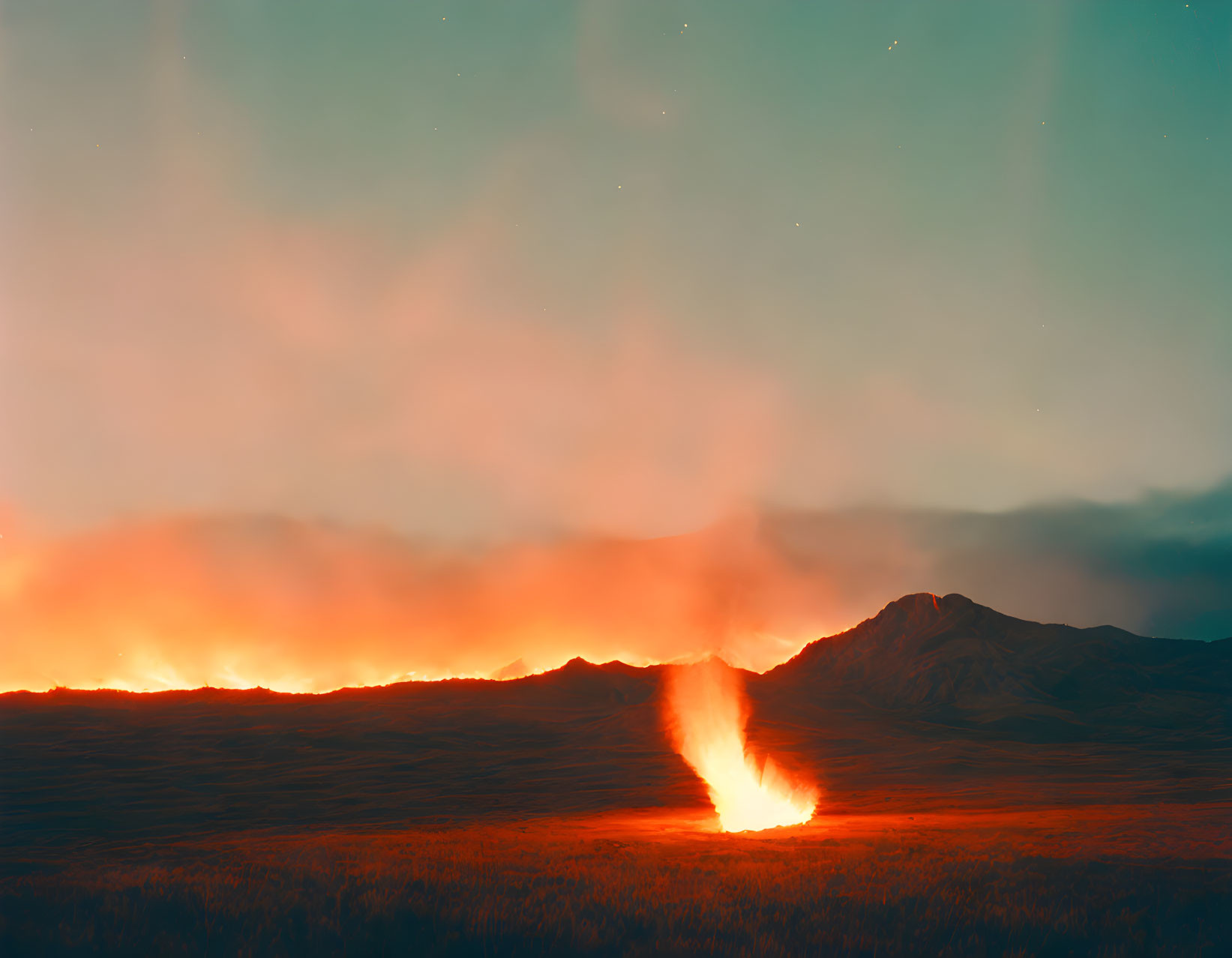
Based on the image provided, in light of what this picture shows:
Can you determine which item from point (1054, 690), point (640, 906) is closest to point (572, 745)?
point (640, 906)

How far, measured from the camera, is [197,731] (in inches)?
4488

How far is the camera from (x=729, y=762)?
317ft

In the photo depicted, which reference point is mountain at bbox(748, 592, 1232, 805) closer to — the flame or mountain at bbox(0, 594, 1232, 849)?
mountain at bbox(0, 594, 1232, 849)

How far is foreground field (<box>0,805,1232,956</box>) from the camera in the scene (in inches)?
412

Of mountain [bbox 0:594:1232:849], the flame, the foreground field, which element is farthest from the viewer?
mountain [bbox 0:594:1232:849]

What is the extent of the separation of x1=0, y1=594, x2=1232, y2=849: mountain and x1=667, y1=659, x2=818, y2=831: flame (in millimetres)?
2843

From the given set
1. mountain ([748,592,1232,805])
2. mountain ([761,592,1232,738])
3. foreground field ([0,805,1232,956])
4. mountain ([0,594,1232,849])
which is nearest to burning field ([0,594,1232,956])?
foreground field ([0,805,1232,956])

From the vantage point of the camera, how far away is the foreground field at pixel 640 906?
1045 cm

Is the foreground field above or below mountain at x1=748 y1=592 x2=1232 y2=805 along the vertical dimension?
above

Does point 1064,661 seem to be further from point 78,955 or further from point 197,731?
point 78,955

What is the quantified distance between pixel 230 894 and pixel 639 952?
20.4 feet

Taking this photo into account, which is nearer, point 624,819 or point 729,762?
point 624,819

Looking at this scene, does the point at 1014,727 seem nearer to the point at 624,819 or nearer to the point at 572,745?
the point at 572,745

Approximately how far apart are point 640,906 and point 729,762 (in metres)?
89.1
